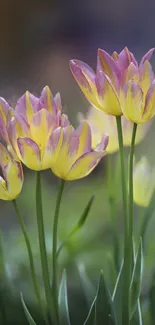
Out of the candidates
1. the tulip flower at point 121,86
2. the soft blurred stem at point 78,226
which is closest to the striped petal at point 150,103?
the tulip flower at point 121,86

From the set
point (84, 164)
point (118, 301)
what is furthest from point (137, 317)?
point (84, 164)

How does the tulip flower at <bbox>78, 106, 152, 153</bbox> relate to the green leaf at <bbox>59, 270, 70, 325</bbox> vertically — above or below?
above

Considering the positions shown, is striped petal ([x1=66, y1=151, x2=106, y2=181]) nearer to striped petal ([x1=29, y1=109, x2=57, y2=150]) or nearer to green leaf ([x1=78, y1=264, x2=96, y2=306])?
striped petal ([x1=29, y1=109, x2=57, y2=150])

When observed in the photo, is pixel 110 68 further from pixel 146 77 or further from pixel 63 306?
pixel 63 306

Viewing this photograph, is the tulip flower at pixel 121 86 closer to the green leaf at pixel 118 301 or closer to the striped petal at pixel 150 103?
the striped petal at pixel 150 103

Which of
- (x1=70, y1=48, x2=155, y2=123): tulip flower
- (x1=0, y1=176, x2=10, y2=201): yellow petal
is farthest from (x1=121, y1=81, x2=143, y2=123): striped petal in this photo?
(x1=0, y1=176, x2=10, y2=201): yellow petal

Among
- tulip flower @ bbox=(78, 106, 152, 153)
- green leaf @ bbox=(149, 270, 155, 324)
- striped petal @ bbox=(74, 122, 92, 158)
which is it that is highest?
striped petal @ bbox=(74, 122, 92, 158)

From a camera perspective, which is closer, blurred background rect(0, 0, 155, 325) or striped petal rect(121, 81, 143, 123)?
striped petal rect(121, 81, 143, 123)

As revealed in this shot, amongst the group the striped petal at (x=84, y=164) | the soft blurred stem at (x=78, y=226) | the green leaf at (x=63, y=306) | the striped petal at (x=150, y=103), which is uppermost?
the striped petal at (x=150, y=103)
